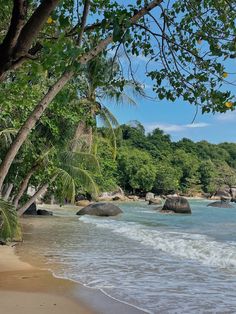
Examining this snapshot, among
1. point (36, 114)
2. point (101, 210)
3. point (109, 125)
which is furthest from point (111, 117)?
point (36, 114)

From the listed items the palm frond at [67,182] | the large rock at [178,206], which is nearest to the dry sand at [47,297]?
the palm frond at [67,182]

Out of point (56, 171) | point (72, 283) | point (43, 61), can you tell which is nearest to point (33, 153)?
point (56, 171)

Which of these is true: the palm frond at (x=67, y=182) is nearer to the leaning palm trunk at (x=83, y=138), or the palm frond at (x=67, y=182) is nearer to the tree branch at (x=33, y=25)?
the leaning palm trunk at (x=83, y=138)

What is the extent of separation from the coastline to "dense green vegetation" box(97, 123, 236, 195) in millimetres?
49588

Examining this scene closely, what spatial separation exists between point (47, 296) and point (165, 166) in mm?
67721

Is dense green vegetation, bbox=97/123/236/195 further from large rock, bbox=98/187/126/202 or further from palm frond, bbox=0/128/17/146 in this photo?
palm frond, bbox=0/128/17/146

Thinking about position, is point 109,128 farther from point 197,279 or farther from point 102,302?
point 102,302

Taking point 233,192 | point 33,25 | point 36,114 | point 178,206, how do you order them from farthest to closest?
1. point 233,192
2. point 178,206
3. point 36,114
4. point 33,25

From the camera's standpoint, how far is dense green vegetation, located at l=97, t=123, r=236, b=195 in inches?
2655

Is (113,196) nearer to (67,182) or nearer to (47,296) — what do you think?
(67,182)

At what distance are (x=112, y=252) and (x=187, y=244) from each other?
3136 millimetres

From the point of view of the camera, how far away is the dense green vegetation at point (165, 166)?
67438 millimetres

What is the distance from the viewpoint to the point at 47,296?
664 cm

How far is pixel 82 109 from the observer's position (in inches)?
603
